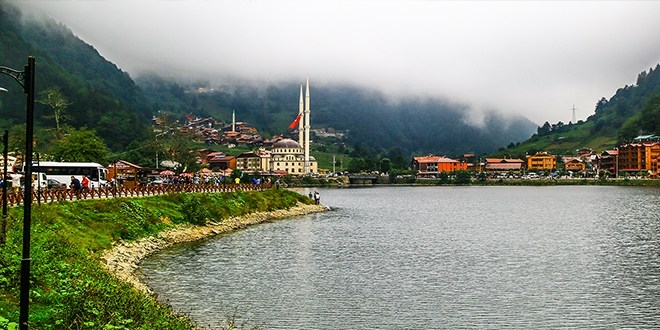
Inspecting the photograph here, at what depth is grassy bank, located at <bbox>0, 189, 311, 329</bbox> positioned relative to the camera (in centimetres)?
1825

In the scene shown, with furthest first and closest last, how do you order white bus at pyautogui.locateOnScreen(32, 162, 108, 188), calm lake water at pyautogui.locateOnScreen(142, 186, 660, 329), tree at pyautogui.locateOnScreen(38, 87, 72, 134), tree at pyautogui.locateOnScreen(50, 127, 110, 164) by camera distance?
tree at pyautogui.locateOnScreen(38, 87, 72, 134) → tree at pyautogui.locateOnScreen(50, 127, 110, 164) → white bus at pyautogui.locateOnScreen(32, 162, 108, 188) → calm lake water at pyautogui.locateOnScreen(142, 186, 660, 329)

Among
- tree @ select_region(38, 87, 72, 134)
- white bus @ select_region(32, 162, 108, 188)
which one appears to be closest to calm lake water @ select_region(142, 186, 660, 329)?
white bus @ select_region(32, 162, 108, 188)

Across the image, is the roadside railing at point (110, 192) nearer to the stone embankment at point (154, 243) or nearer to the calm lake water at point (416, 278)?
the stone embankment at point (154, 243)

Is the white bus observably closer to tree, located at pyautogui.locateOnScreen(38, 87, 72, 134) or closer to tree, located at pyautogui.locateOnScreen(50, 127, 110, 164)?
tree, located at pyautogui.locateOnScreen(50, 127, 110, 164)

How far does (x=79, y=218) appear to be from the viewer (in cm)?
4422

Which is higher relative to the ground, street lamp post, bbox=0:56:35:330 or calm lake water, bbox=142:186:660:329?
street lamp post, bbox=0:56:35:330

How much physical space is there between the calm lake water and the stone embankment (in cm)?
124

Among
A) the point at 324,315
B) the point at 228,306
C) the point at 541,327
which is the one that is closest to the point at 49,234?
the point at 228,306

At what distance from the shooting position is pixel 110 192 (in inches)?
2365

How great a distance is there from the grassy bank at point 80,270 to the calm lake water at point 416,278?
170 inches

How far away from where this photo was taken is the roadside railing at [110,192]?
4251 cm

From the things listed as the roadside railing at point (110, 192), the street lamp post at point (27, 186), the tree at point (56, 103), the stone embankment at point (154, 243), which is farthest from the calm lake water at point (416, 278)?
the tree at point (56, 103)

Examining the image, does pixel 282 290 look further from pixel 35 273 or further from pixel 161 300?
pixel 35 273

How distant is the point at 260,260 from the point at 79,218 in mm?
13534
